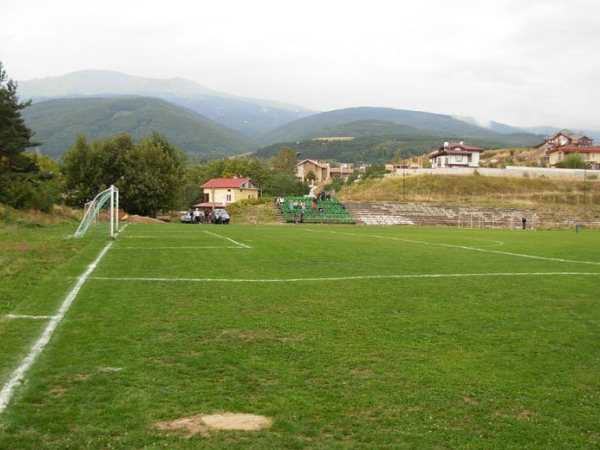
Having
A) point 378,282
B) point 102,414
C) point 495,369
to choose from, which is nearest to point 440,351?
point 495,369

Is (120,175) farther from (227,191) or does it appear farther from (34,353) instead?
(34,353)

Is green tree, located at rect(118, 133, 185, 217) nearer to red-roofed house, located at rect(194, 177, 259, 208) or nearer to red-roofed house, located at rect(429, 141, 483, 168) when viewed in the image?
red-roofed house, located at rect(194, 177, 259, 208)

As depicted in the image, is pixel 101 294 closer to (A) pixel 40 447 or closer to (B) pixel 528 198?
(A) pixel 40 447

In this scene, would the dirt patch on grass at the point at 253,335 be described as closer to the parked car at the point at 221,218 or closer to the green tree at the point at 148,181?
the parked car at the point at 221,218

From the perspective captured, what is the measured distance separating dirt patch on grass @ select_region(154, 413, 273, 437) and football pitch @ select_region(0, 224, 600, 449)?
88 mm

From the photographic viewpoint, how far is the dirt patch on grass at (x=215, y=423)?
16.6 ft

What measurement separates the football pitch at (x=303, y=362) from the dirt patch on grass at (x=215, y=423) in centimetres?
9

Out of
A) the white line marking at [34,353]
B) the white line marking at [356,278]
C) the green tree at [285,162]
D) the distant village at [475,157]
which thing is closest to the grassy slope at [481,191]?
the distant village at [475,157]

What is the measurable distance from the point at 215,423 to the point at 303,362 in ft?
6.99

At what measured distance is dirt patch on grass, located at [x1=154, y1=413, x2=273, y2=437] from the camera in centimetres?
506

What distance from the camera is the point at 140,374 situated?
6.52 meters

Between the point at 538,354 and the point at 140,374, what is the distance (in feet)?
16.6

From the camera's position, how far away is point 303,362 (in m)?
7.18

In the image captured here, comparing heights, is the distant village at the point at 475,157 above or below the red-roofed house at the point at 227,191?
above
